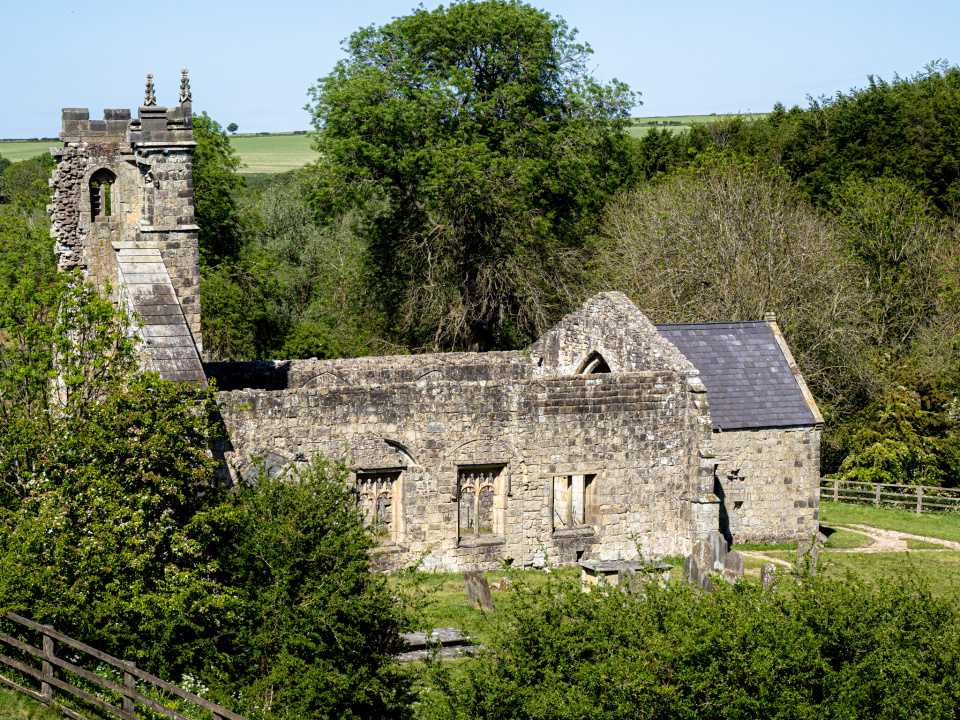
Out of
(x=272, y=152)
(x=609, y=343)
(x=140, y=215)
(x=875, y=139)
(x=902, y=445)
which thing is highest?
(x=272, y=152)

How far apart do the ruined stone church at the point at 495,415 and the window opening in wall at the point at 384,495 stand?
30 mm

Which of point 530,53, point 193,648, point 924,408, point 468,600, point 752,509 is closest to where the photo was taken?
point 193,648

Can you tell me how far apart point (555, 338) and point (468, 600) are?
8.33m

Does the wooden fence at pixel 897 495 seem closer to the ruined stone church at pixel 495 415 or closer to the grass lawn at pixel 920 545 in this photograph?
the grass lawn at pixel 920 545

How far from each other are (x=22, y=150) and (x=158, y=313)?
102410 mm

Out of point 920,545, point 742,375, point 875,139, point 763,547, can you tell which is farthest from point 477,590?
point 875,139

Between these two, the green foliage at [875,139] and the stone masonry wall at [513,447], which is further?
the green foliage at [875,139]

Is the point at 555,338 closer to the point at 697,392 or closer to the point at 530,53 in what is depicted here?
the point at 697,392

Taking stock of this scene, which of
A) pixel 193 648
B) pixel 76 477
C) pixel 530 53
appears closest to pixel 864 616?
pixel 193 648

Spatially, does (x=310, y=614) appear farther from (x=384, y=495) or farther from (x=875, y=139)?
(x=875, y=139)

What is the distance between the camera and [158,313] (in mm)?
15656

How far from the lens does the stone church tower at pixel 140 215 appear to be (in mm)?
15742

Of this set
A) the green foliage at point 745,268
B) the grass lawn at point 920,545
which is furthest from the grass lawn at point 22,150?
the grass lawn at point 920,545

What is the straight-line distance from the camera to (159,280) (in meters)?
16.2
